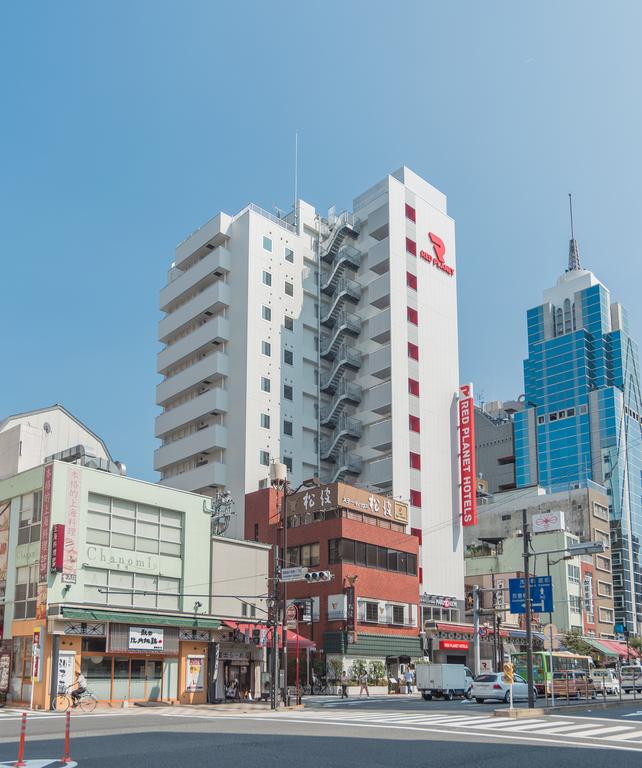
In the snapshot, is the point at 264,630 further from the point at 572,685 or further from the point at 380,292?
the point at 380,292

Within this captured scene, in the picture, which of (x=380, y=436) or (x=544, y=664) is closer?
(x=544, y=664)

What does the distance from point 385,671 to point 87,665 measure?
2822 cm

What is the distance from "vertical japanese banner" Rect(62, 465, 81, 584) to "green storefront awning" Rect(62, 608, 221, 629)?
6.69 ft

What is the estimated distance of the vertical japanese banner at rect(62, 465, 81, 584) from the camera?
42.9 metres

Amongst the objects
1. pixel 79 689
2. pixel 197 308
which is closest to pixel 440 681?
pixel 79 689

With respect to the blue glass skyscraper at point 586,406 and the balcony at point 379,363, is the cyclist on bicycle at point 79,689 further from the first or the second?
the blue glass skyscraper at point 586,406

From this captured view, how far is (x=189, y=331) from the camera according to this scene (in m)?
88.5

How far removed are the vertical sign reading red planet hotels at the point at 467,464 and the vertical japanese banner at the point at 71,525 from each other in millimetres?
48001

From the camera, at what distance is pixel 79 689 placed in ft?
128

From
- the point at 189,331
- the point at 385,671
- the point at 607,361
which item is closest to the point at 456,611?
the point at 385,671

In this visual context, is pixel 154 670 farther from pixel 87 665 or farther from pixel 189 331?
pixel 189 331

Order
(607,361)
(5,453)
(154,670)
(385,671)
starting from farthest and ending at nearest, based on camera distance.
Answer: (607,361) < (385,671) < (5,453) < (154,670)

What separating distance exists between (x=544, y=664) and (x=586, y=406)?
361 feet

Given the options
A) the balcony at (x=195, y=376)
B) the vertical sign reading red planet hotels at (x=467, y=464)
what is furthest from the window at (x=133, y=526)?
the vertical sign reading red planet hotels at (x=467, y=464)
